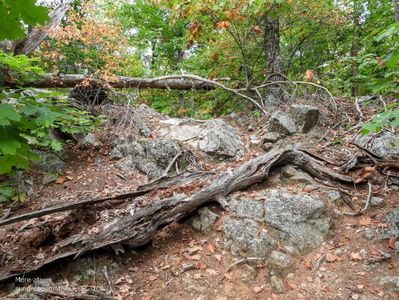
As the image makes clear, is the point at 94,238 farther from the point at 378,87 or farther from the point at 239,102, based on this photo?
the point at 239,102

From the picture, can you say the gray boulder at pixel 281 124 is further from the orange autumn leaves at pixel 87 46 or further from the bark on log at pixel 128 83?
the orange autumn leaves at pixel 87 46

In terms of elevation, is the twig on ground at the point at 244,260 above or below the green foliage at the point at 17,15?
below

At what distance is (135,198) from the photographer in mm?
4609

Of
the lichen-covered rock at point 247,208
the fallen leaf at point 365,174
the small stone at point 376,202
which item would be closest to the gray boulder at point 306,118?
the fallen leaf at point 365,174

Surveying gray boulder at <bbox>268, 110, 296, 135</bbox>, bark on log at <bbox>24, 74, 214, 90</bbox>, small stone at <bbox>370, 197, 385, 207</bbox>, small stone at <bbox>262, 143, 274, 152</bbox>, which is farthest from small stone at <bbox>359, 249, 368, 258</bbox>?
bark on log at <bbox>24, 74, 214, 90</bbox>

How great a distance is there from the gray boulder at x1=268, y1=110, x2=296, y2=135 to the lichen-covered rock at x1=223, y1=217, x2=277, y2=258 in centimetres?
268

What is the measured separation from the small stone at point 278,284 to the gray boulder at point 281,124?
10.8 feet

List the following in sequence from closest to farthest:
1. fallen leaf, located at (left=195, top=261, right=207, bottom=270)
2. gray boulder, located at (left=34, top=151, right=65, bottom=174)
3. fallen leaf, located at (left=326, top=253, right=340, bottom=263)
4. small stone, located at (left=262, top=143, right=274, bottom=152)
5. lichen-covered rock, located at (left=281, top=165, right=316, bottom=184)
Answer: fallen leaf, located at (left=326, top=253, right=340, bottom=263) → fallen leaf, located at (left=195, top=261, right=207, bottom=270) → lichen-covered rock, located at (left=281, top=165, right=316, bottom=184) → gray boulder, located at (left=34, top=151, right=65, bottom=174) → small stone, located at (left=262, top=143, right=274, bottom=152)

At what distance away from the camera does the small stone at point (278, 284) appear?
323 cm

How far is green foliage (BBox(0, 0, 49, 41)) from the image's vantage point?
1.61 meters

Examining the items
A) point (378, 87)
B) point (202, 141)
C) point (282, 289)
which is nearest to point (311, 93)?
point (202, 141)

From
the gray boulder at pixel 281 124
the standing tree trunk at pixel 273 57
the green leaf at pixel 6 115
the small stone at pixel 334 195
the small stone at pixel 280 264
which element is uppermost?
the green leaf at pixel 6 115

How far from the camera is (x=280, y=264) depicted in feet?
11.3

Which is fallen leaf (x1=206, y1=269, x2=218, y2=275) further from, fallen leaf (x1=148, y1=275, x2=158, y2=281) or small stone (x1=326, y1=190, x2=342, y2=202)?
small stone (x1=326, y1=190, x2=342, y2=202)
